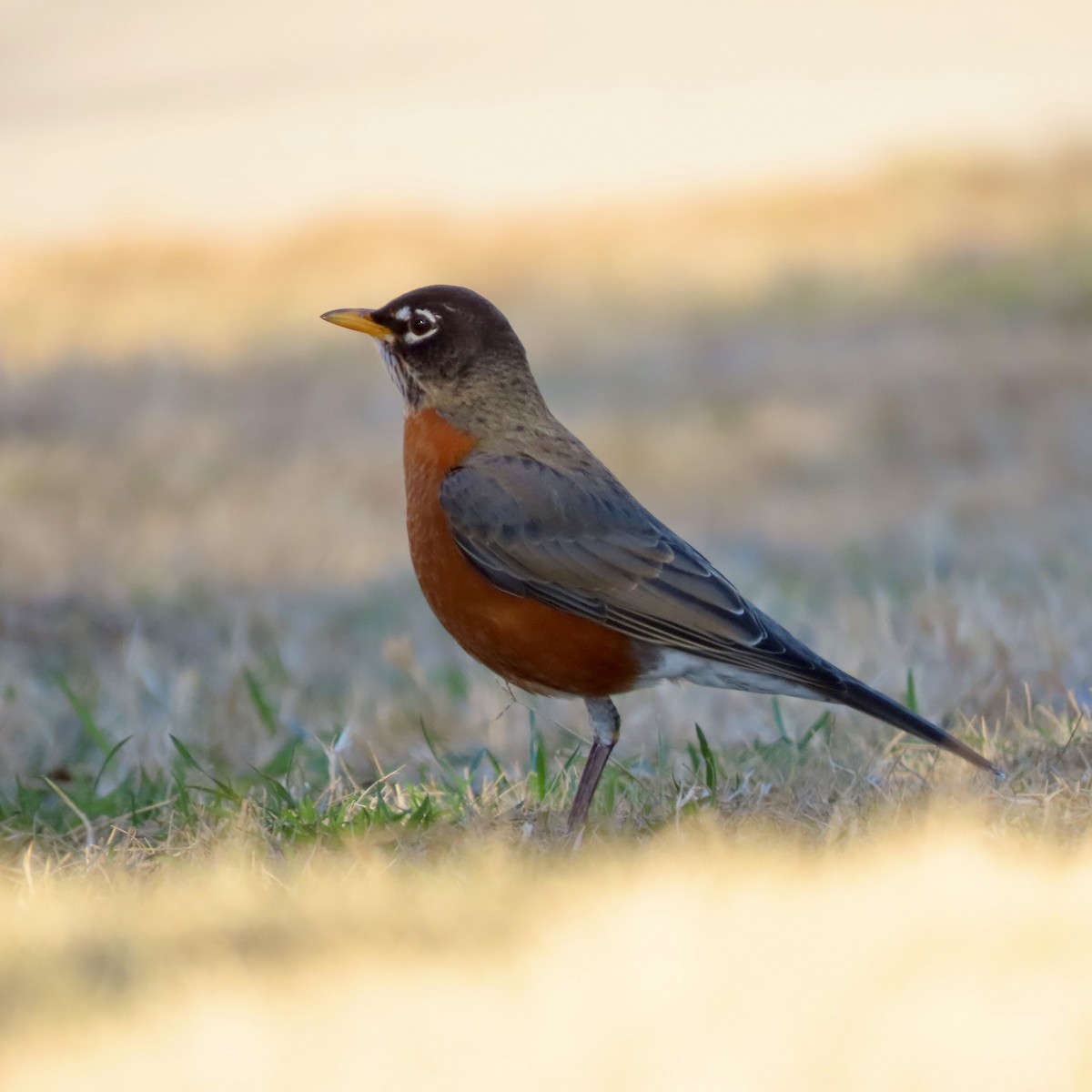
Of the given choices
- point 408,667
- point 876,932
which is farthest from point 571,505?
point 876,932

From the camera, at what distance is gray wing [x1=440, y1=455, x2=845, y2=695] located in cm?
419

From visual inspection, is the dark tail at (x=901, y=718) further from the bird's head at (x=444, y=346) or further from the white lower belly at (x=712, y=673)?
the bird's head at (x=444, y=346)

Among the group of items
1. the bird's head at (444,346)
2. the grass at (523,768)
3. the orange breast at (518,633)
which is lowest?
the grass at (523,768)

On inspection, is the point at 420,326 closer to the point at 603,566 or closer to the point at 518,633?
the point at 603,566

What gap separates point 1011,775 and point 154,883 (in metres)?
1.90

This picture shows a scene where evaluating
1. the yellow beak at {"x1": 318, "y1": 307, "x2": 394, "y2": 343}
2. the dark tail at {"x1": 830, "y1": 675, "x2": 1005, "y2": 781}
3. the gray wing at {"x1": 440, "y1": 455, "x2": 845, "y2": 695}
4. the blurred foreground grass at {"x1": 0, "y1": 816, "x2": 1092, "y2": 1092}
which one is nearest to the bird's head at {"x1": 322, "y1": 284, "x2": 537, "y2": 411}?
the yellow beak at {"x1": 318, "y1": 307, "x2": 394, "y2": 343}

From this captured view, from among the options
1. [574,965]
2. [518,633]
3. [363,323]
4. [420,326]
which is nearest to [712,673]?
[518,633]

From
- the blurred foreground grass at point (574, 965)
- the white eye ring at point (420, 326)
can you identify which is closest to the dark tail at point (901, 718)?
the blurred foreground grass at point (574, 965)

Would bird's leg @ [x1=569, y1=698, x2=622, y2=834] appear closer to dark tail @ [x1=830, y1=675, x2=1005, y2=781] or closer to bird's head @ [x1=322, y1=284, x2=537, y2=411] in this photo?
dark tail @ [x1=830, y1=675, x2=1005, y2=781]

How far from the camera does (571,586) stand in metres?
4.29

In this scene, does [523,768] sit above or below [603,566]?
below

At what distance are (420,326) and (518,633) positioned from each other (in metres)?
1.10

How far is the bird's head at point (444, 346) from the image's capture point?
15.5 feet

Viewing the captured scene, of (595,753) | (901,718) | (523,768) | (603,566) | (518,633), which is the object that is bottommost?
(523,768)
